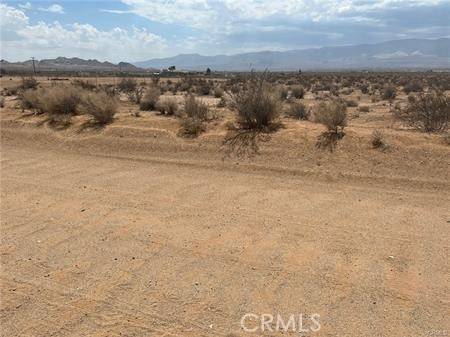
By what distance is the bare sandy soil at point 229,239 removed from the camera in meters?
4.93

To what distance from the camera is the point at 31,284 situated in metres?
5.57

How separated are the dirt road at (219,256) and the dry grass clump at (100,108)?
5471 mm

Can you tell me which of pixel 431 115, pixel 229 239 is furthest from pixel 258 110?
pixel 229 239

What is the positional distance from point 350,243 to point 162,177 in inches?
187

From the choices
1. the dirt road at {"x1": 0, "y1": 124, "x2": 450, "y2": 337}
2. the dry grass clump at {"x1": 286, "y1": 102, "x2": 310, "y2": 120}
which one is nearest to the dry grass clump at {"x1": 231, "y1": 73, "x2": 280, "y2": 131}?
the dry grass clump at {"x1": 286, "y1": 102, "x2": 310, "y2": 120}

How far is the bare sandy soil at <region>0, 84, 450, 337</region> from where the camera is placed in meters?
4.93

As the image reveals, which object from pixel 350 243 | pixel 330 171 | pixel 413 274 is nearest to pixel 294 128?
pixel 330 171

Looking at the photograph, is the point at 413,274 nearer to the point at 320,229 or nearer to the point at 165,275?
the point at 320,229

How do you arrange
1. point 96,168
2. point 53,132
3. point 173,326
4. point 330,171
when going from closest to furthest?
point 173,326, point 330,171, point 96,168, point 53,132

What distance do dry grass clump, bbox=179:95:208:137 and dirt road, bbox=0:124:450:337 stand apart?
3.35m

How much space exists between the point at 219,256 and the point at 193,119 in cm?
755

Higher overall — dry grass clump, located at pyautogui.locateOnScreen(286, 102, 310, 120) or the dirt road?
dry grass clump, located at pyautogui.locateOnScreen(286, 102, 310, 120)

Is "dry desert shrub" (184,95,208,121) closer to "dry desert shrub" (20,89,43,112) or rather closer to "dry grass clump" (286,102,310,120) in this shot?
"dry grass clump" (286,102,310,120)

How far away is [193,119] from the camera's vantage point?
43.5ft
